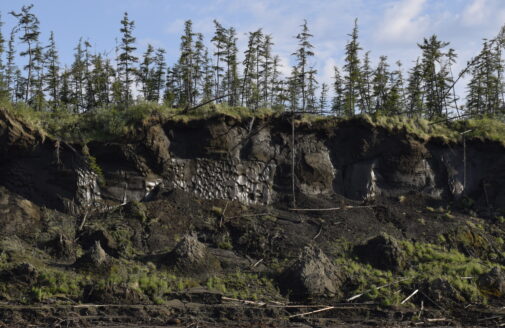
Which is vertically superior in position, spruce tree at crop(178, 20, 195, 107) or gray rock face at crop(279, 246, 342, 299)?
spruce tree at crop(178, 20, 195, 107)

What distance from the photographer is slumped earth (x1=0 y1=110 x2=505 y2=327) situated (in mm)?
16266

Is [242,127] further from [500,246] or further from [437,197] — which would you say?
[500,246]

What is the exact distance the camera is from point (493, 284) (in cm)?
1941

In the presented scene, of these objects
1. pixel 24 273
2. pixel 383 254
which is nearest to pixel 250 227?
pixel 383 254

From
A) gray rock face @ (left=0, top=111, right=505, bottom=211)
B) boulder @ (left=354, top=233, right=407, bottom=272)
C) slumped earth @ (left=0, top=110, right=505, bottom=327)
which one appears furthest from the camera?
gray rock face @ (left=0, top=111, right=505, bottom=211)

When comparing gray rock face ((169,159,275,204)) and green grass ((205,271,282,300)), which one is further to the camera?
gray rock face ((169,159,275,204))

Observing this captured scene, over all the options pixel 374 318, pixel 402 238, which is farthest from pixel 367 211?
pixel 374 318

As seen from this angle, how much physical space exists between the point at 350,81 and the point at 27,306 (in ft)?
104

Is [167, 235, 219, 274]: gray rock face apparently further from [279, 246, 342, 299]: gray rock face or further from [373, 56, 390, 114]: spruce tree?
[373, 56, 390, 114]: spruce tree

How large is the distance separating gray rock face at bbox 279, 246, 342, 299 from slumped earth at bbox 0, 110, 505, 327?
0.05 metres

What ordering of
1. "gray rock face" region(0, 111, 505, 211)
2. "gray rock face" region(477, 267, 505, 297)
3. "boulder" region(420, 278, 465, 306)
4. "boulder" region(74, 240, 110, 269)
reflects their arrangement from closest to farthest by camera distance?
"boulder" region(74, 240, 110, 269)
"boulder" region(420, 278, 465, 306)
"gray rock face" region(477, 267, 505, 297)
"gray rock face" region(0, 111, 505, 211)

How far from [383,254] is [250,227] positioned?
5175 millimetres

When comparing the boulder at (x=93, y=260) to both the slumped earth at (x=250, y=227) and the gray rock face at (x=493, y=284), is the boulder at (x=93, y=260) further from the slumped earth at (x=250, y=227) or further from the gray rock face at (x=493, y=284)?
the gray rock face at (x=493, y=284)

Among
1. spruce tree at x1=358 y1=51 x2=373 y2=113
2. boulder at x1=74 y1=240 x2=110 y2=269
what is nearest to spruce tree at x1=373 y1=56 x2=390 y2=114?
spruce tree at x1=358 y1=51 x2=373 y2=113
